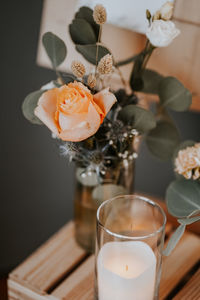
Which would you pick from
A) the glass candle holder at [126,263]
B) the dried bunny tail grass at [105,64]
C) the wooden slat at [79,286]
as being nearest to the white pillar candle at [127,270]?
the glass candle holder at [126,263]

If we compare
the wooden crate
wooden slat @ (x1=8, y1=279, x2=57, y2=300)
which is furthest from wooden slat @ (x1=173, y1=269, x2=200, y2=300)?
wooden slat @ (x1=8, y1=279, x2=57, y2=300)

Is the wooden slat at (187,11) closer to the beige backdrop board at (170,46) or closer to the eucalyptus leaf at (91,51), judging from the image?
the beige backdrop board at (170,46)

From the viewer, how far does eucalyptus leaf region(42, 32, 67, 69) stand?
0.61 m

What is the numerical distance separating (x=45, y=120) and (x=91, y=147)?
0.13 meters

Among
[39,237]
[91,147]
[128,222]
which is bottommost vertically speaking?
[39,237]

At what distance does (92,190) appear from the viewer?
0.72 metres

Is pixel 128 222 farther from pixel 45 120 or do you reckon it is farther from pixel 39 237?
pixel 39 237

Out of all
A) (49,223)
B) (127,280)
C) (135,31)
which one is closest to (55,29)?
(135,31)

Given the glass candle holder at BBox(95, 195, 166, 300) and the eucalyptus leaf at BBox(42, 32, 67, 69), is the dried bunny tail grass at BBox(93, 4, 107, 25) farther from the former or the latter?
the glass candle holder at BBox(95, 195, 166, 300)

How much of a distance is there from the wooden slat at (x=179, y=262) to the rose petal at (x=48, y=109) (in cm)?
38

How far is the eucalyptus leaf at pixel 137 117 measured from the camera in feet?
2.07

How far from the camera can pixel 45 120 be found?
20.7 inches

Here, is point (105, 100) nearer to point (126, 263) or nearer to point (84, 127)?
point (84, 127)

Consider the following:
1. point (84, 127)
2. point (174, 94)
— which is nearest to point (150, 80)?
point (174, 94)
